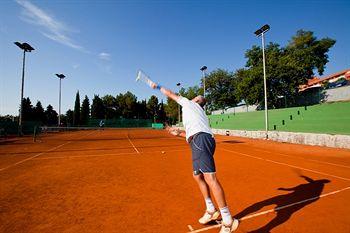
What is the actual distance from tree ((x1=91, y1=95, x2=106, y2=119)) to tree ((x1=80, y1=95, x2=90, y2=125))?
271 centimetres

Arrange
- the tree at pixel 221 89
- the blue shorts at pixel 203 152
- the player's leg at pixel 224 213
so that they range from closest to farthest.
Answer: the player's leg at pixel 224 213 < the blue shorts at pixel 203 152 < the tree at pixel 221 89

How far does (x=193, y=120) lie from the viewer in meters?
3.89

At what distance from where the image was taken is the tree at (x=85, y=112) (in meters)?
83.9

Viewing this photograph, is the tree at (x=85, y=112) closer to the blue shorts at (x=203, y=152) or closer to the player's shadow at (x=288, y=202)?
the player's shadow at (x=288, y=202)

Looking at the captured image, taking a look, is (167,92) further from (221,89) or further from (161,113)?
(161,113)

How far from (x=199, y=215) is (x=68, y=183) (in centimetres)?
444

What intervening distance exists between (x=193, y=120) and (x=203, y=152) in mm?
551

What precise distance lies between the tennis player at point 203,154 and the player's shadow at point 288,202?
661 millimetres

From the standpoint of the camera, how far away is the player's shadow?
418 centimetres

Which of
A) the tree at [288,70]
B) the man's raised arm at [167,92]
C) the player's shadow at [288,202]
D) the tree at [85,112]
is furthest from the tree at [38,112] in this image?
the player's shadow at [288,202]

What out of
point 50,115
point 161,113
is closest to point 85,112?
point 50,115

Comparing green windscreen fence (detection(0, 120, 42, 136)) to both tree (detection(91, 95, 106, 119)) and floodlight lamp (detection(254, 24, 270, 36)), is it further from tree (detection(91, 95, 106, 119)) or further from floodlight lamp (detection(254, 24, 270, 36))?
tree (detection(91, 95, 106, 119))

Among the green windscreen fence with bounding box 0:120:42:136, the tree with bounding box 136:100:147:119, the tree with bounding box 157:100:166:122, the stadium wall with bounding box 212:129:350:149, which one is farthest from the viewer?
the tree with bounding box 157:100:166:122

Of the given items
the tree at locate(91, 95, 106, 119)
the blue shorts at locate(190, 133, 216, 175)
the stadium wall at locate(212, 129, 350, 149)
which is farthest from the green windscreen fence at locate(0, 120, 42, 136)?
the tree at locate(91, 95, 106, 119)
